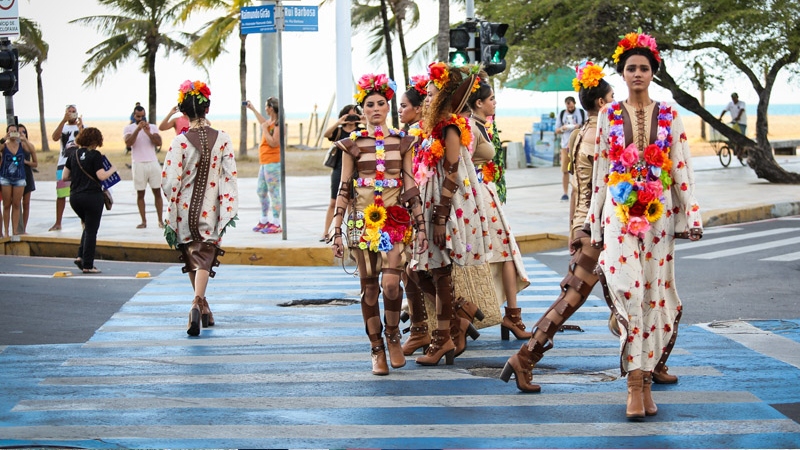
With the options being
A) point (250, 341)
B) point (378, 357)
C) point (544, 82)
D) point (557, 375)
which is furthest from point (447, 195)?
point (544, 82)

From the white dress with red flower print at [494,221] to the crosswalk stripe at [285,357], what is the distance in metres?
0.68

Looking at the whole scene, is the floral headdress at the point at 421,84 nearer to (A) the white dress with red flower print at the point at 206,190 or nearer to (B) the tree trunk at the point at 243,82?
(A) the white dress with red flower print at the point at 206,190

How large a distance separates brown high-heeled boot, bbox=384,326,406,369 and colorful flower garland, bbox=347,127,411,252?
0.60 meters

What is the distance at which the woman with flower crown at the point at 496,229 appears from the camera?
759cm

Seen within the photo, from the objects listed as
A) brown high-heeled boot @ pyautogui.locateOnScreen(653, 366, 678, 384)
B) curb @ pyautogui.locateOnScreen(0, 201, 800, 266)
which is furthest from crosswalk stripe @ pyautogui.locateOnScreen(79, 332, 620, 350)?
curb @ pyautogui.locateOnScreen(0, 201, 800, 266)

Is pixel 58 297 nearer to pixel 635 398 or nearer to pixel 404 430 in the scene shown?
pixel 404 430

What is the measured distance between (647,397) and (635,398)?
0.13 m

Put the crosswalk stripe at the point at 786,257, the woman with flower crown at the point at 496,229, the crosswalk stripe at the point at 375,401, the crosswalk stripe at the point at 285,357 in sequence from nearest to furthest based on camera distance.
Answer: the crosswalk stripe at the point at 375,401, the crosswalk stripe at the point at 285,357, the woman with flower crown at the point at 496,229, the crosswalk stripe at the point at 786,257

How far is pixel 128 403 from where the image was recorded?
601 cm

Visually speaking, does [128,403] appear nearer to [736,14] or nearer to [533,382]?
[533,382]

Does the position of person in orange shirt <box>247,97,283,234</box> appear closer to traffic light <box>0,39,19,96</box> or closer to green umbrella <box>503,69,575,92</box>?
traffic light <box>0,39,19,96</box>

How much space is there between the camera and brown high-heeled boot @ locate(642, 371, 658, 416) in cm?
558

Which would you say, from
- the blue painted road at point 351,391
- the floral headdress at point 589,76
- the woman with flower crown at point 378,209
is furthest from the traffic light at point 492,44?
the woman with flower crown at point 378,209

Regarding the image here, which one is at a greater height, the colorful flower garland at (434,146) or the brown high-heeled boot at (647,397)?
the colorful flower garland at (434,146)
